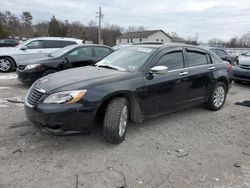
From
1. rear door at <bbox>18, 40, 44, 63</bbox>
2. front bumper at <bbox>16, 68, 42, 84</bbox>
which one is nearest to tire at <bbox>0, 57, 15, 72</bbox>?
rear door at <bbox>18, 40, 44, 63</bbox>

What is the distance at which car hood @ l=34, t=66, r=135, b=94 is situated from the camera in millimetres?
3367

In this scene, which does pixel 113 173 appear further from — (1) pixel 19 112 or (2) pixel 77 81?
(1) pixel 19 112

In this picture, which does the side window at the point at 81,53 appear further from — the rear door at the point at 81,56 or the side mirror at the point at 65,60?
the side mirror at the point at 65,60

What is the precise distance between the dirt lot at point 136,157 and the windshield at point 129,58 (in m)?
1.16

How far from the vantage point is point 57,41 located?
10.9 meters

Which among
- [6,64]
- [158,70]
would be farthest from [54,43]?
[158,70]

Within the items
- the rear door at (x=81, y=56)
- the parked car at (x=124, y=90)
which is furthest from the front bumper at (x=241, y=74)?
the rear door at (x=81, y=56)

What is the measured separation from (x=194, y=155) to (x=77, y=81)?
82.0 inches

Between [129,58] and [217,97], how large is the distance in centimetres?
254

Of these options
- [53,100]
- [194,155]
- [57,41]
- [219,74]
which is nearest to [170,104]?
[194,155]

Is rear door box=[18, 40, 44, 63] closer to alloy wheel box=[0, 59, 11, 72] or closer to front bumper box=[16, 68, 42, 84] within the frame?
alloy wheel box=[0, 59, 11, 72]

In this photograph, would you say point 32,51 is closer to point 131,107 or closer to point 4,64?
point 4,64

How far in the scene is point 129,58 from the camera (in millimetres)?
4383

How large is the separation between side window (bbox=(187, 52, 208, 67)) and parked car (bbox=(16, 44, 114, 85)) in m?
3.90
